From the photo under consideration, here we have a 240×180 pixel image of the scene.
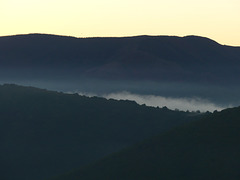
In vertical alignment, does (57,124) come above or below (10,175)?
above

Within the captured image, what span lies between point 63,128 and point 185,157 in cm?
7523

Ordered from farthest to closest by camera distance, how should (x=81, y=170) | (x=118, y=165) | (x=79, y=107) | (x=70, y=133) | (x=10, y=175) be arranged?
1. (x=79, y=107)
2. (x=70, y=133)
3. (x=10, y=175)
4. (x=81, y=170)
5. (x=118, y=165)

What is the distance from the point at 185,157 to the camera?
250 ft

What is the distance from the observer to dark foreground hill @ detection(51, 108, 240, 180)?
2815 inches

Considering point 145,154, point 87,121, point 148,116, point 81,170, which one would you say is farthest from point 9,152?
point 145,154

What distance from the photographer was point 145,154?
82188 mm

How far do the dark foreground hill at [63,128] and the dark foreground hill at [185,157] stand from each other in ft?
131

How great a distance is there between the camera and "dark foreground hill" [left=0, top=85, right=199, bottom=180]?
5064 inches

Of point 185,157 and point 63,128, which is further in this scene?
point 63,128

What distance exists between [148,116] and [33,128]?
28236 millimetres

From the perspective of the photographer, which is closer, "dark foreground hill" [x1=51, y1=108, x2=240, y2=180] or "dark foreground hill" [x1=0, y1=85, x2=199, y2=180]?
"dark foreground hill" [x1=51, y1=108, x2=240, y2=180]

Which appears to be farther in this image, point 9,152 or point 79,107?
point 79,107

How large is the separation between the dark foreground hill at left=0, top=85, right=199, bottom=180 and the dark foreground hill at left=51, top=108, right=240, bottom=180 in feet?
131

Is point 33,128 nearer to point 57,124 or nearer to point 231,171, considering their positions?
point 57,124
